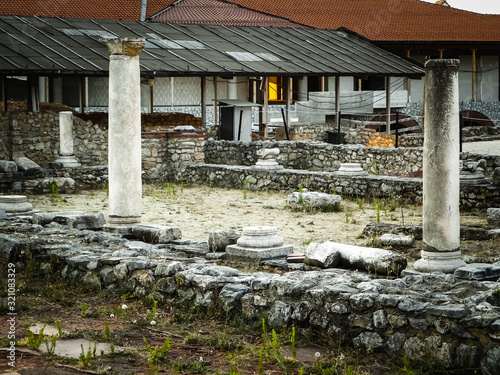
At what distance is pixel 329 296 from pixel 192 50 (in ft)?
64.2

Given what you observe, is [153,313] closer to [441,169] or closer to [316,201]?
[441,169]

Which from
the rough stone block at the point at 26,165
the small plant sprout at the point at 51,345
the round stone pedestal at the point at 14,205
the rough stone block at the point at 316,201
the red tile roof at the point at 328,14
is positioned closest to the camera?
the small plant sprout at the point at 51,345

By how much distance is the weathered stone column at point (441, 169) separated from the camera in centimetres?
875

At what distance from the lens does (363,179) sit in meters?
16.9

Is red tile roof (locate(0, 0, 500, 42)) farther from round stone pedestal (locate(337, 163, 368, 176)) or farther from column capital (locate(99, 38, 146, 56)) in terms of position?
column capital (locate(99, 38, 146, 56))

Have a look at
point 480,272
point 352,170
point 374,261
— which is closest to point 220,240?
point 374,261

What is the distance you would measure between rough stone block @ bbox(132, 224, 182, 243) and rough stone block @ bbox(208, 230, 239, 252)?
688 millimetres

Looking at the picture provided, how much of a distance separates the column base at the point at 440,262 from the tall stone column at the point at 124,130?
13.8ft

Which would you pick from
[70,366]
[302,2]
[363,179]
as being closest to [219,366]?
[70,366]

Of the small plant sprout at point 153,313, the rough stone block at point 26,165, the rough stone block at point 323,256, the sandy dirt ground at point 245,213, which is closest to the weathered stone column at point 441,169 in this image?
the rough stone block at point 323,256

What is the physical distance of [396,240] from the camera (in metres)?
11.0

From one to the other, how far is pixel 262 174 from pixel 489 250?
8965 mm

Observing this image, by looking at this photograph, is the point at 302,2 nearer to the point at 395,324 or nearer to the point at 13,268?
the point at 13,268

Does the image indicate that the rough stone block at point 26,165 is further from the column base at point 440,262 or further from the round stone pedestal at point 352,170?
the column base at point 440,262
